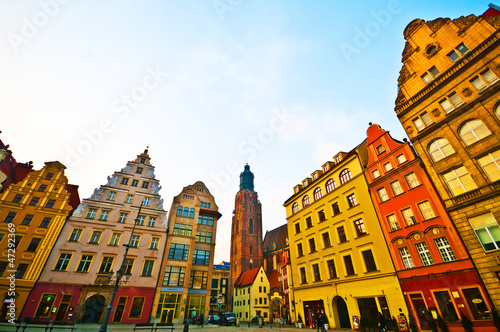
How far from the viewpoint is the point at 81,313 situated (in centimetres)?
2288

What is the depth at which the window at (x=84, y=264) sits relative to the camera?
24.7m

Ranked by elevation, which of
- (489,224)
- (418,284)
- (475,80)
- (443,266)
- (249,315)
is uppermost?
(475,80)

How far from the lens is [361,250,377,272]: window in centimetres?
2054

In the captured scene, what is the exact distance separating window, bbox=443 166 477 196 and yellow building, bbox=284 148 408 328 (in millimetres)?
6899

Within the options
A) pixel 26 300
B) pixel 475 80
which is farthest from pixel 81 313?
pixel 475 80

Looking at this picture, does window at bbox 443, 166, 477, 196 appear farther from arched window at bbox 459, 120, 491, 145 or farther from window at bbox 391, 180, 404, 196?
window at bbox 391, 180, 404, 196

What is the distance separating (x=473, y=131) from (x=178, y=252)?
3272 cm

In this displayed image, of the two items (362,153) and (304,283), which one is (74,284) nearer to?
(304,283)

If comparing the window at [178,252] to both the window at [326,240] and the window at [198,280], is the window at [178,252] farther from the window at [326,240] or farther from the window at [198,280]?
the window at [326,240]

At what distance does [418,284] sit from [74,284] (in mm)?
33166

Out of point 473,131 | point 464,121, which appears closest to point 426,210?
point 473,131

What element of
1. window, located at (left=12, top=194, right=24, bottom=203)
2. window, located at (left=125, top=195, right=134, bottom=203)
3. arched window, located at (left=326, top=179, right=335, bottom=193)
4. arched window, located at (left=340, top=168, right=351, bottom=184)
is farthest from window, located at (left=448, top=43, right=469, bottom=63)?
window, located at (left=12, top=194, right=24, bottom=203)

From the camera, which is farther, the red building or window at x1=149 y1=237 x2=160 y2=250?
window at x1=149 y1=237 x2=160 y2=250

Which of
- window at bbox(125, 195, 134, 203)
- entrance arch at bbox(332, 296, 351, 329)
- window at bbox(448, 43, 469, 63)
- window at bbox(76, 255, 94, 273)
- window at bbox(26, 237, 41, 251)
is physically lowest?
entrance arch at bbox(332, 296, 351, 329)
